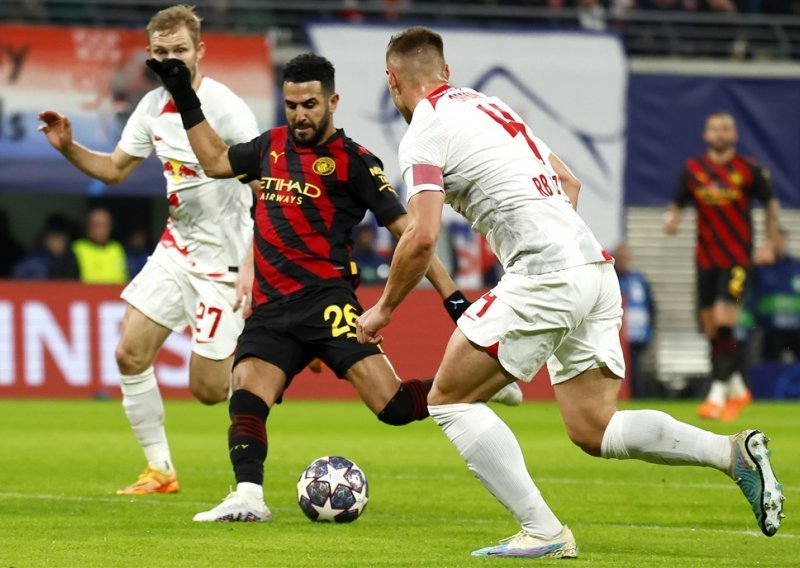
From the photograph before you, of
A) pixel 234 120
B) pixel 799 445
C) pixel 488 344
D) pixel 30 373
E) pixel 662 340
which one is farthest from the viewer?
pixel 662 340

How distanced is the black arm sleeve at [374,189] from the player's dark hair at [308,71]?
1.32 feet

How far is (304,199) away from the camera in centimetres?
800

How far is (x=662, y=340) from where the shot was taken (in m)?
21.2

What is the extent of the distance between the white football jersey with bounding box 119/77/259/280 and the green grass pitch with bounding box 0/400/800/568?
135cm

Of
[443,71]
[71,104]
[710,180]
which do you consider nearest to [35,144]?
[71,104]

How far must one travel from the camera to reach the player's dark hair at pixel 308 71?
781cm

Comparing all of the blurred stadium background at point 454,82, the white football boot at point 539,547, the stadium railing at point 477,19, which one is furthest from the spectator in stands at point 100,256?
the white football boot at point 539,547

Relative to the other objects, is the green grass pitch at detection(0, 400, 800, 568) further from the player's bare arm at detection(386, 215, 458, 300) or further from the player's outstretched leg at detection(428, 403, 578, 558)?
the player's bare arm at detection(386, 215, 458, 300)

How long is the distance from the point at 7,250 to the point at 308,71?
14.0 meters

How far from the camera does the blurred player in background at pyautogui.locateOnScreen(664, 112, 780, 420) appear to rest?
1534cm

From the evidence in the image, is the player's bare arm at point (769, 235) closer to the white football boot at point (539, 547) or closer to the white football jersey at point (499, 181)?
the white football jersey at point (499, 181)

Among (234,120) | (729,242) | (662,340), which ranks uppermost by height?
(234,120)

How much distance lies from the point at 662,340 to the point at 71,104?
8.03m

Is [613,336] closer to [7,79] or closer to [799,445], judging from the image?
[799,445]
